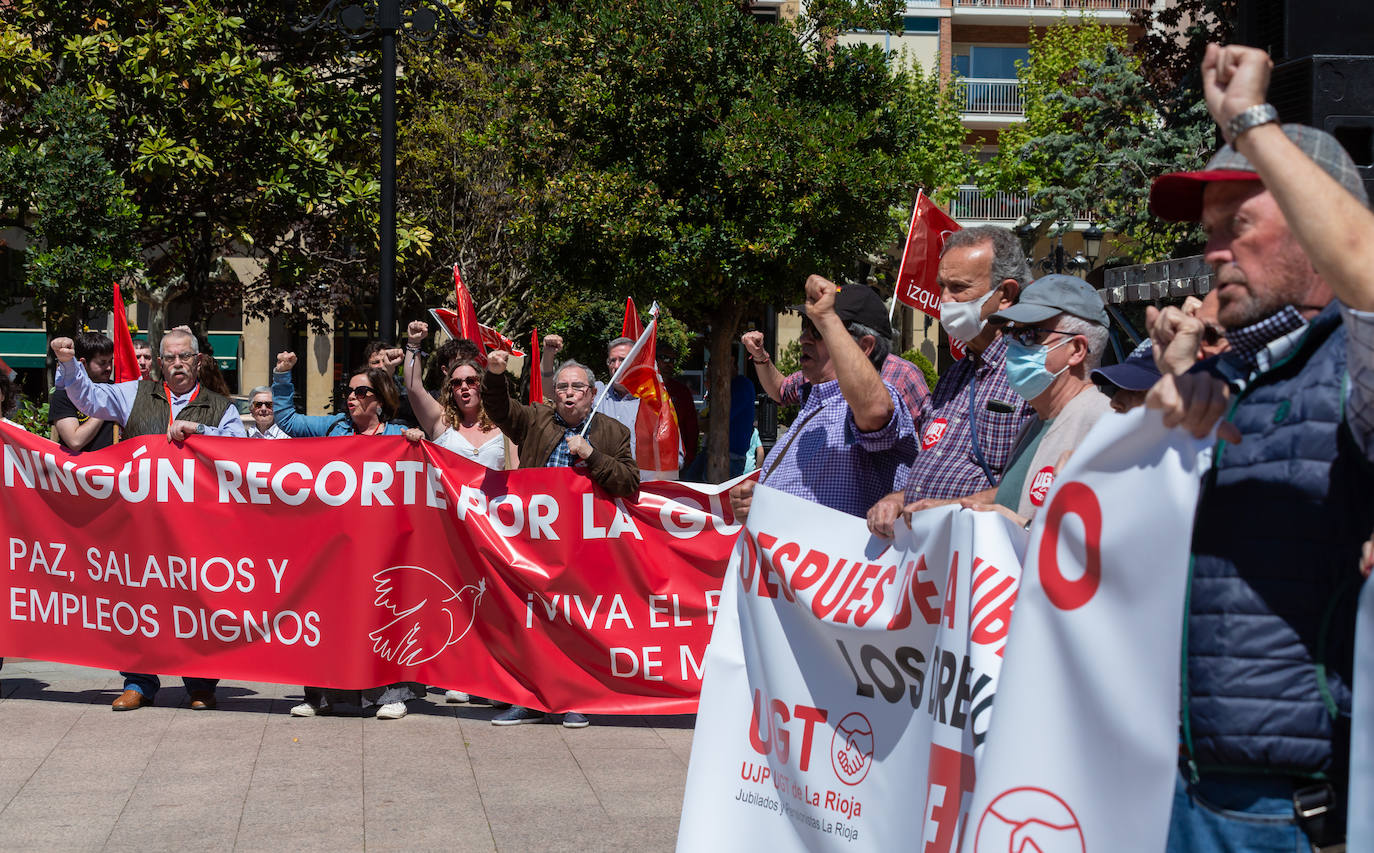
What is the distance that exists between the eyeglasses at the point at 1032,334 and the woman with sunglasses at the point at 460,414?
14.4 ft

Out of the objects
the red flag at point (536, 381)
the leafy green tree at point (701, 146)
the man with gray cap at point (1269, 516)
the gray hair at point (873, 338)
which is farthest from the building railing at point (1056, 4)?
the man with gray cap at point (1269, 516)

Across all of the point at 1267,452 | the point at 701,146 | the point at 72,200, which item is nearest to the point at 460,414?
the point at 1267,452

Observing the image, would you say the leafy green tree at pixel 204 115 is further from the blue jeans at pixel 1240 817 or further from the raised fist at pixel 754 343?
the blue jeans at pixel 1240 817

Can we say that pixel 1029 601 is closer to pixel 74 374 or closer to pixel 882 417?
pixel 882 417

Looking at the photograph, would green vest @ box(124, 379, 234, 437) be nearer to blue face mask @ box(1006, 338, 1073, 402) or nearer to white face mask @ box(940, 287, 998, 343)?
white face mask @ box(940, 287, 998, 343)

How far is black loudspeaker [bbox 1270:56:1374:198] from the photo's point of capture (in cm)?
410

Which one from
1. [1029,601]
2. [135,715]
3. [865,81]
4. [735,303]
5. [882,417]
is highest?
[865,81]

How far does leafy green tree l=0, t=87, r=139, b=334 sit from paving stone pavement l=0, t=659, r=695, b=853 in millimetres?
12916

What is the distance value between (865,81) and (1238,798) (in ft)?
63.9

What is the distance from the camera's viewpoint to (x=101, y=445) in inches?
307

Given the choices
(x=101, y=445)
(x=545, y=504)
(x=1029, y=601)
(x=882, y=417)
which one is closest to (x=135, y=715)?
(x=101, y=445)

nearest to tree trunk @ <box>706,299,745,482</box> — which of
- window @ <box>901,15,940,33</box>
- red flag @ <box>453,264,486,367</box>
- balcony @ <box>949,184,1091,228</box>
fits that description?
red flag @ <box>453,264,486,367</box>

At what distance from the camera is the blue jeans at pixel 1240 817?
90.4 inches

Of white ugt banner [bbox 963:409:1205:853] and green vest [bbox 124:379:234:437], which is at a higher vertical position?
green vest [bbox 124:379:234:437]
